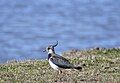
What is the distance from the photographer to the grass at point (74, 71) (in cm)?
1388

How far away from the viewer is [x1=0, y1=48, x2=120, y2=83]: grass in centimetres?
1388

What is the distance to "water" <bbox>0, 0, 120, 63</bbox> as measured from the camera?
99.6ft

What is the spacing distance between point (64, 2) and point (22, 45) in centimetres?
Answer: 2153

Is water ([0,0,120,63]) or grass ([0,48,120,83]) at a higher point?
grass ([0,48,120,83])

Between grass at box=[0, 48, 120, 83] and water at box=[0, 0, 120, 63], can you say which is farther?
water at box=[0, 0, 120, 63]

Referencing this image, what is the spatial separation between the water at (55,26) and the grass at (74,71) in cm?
732

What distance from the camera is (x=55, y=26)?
1508 inches

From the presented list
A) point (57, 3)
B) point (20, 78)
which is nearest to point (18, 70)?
point (20, 78)

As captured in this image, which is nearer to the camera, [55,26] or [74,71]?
[74,71]

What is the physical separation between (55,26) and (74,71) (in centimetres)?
2353

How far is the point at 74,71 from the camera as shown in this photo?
1484 cm

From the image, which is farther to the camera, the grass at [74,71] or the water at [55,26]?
the water at [55,26]

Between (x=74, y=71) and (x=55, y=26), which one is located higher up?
(x=74, y=71)

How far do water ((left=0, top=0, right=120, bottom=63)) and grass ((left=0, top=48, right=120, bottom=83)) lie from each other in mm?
7323
